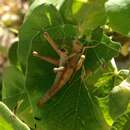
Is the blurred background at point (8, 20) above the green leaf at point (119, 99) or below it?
below

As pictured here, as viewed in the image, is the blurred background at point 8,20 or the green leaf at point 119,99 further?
the blurred background at point 8,20

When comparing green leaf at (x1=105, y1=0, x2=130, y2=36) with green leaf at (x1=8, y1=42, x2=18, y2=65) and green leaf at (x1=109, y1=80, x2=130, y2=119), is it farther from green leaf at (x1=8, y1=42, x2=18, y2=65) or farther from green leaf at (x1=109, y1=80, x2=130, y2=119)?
green leaf at (x1=8, y1=42, x2=18, y2=65)

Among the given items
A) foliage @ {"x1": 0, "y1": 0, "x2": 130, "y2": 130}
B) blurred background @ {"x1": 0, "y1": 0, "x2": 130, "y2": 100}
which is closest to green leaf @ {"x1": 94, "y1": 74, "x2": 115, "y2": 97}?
foliage @ {"x1": 0, "y1": 0, "x2": 130, "y2": 130}

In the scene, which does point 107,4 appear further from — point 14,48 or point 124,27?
point 14,48

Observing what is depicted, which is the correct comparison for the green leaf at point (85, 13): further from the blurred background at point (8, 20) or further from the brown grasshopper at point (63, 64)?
the blurred background at point (8, 20)

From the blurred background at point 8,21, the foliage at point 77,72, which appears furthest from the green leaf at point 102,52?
the blurred background at point 8,21

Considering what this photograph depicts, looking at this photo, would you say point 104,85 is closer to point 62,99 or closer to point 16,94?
point 62,99

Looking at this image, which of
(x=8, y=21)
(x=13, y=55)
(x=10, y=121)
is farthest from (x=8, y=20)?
(x=10, y=121)

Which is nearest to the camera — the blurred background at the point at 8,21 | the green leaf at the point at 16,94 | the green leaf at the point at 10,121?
the green leaf at the point at 10,121
